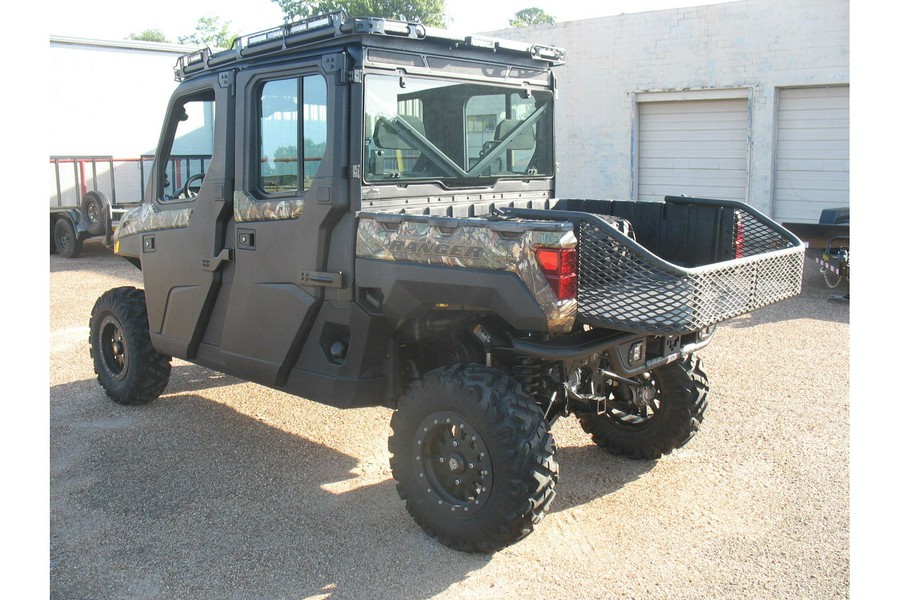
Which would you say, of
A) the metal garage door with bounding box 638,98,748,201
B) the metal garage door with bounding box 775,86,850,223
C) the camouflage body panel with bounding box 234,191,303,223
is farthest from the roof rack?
the metal garage door with bounding box 638,98,748,201

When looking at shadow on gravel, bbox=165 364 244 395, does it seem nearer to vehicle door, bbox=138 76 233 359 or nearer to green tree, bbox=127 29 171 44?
vehicle door, bbox=138 76 233 359

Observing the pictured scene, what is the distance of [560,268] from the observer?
3.85 m

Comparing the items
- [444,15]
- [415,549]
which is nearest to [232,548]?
[415,549]

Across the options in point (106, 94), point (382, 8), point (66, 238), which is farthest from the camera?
point (382, 8)

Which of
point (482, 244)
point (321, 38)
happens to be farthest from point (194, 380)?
point (482, 244)

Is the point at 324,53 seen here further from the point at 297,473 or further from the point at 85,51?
the point at 85,51

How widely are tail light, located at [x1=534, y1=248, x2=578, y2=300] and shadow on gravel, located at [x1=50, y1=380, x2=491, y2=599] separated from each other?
1.41 metres

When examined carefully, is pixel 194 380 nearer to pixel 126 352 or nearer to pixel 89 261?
pixel 126 352

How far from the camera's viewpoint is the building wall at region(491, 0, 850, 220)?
13320 mm

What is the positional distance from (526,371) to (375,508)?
115 centimetres

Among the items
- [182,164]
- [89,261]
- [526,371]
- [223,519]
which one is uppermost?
[182,164]

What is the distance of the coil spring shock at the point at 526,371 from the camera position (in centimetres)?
459

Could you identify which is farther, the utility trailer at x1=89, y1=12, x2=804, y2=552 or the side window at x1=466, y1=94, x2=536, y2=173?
the side window at x1=466, y1=94, x2=536, y2=173

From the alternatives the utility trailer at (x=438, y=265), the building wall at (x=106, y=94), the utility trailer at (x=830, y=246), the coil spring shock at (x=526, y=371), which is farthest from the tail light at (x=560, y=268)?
the building wall at (x=106, y=94)
